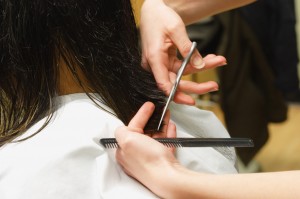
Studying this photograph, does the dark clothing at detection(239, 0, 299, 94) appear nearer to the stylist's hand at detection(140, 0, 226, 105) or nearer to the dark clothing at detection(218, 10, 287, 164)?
the dark clothing at detection(218, 10, 287, 164)

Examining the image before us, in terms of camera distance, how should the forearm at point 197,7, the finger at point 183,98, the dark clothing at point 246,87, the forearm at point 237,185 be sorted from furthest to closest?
the dark clothing at point 246,87 < the forearm at point 197,7 < the finger at point 183,98 < the forearm at point 237,185

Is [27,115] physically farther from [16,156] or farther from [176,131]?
[176,131]

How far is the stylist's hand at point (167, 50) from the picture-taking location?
0.91 m

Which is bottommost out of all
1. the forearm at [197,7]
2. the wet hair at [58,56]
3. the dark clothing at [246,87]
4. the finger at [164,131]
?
the dark clothing at [246,87]

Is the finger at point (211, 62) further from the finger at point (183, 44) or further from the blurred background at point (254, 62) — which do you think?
the blurred background at point (254, 62)

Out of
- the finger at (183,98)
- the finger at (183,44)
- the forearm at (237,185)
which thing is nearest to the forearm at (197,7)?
the finger at (183,44)

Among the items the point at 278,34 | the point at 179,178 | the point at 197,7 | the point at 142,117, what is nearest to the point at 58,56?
the point at 142,117

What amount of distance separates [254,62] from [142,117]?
1369 millimetres

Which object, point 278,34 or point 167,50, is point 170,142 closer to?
point 167,50

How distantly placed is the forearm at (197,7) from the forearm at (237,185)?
0.51m

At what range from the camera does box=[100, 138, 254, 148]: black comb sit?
74cm

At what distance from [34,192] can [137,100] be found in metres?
0.26

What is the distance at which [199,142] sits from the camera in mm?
748

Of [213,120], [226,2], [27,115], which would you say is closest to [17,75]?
[27,115]
